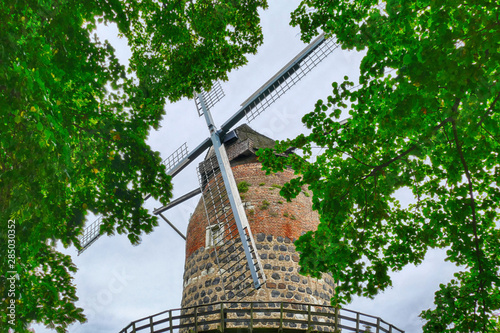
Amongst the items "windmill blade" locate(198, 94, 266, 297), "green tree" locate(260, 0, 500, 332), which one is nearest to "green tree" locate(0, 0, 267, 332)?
"green tree" locate(260, 0, 500, 332)

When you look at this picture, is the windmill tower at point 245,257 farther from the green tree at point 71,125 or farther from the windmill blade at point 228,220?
the green tree at point 71,125

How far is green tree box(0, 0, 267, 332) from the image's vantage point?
3.71 meters

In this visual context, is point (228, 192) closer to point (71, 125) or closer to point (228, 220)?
point (228, 220)

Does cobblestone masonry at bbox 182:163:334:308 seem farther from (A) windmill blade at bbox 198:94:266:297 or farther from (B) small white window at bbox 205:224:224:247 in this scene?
(A) windmill blade at bbox 198:94:266:297

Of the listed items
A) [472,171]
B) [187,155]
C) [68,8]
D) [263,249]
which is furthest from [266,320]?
[187,155]

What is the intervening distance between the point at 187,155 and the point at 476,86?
12609 mm

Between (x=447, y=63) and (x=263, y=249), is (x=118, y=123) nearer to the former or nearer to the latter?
(x=447, y=63)

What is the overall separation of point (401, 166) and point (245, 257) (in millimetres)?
5357

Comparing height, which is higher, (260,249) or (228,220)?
(228,220)

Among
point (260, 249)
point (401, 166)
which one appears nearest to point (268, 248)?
point (260, 249)

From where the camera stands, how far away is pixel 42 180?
3.72 metres

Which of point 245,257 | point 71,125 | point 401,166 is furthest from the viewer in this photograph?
point 245,257

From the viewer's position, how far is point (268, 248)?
10242 millimetres

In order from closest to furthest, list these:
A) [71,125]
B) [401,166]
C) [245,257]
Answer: [71,125], [401,166], [245,257]
